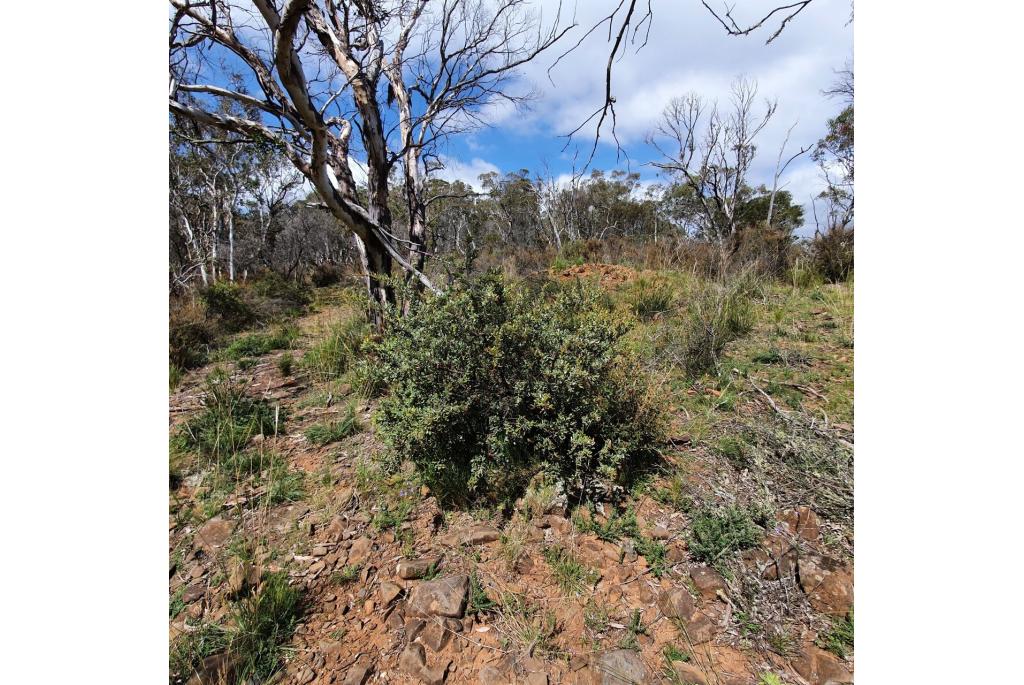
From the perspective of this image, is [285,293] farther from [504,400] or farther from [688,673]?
[688,673]

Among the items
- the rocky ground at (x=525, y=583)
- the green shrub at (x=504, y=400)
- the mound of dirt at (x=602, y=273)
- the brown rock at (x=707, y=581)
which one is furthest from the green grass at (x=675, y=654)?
the mound of dirt at (x=602, y=273)

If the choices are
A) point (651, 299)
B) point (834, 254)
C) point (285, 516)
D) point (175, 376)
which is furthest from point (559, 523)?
point (834, 254)

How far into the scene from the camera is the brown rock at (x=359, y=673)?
4.50 ft

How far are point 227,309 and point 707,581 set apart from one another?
783 centimetres

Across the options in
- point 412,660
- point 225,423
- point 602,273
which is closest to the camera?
point 412,660

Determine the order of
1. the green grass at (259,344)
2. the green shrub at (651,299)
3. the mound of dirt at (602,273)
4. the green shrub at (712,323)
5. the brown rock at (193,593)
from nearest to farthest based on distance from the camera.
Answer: the brown rock at (193,593), the green shrub at (712,323), the green grass at (259,344), the green shrub at (651,299), the mound of dirt at (602,273)

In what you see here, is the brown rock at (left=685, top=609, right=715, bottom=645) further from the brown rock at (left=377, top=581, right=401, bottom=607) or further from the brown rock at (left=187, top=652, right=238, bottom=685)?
the brown rock at (left=187, top=652, right=238, bottom=685)

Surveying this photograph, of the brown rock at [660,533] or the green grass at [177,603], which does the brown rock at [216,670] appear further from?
the brown rock at [660,533]

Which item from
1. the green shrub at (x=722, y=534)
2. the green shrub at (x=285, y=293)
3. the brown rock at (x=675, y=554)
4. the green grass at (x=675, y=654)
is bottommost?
the green grass at (x=675, y=654)

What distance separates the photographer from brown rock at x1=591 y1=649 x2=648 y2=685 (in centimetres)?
133

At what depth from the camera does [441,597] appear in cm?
164

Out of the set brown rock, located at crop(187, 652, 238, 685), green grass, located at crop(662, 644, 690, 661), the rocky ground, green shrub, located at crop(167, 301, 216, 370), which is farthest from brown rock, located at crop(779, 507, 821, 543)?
green shrub, located at crop(167, 301, 216, 370)

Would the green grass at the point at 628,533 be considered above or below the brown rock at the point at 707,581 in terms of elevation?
above

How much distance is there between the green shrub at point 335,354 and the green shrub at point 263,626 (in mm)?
2589
